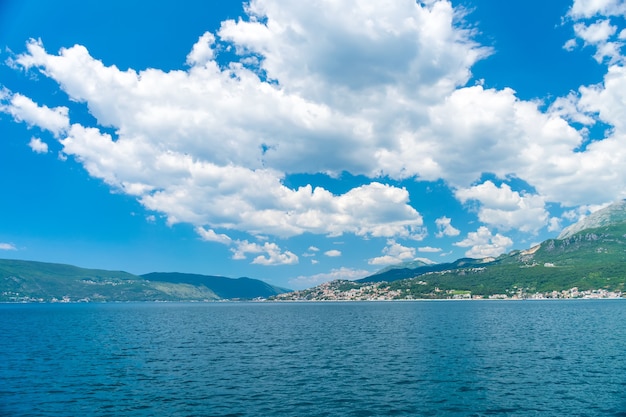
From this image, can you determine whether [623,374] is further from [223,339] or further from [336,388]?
[223,339]

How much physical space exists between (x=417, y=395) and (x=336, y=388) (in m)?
10.2

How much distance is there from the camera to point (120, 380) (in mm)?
56000

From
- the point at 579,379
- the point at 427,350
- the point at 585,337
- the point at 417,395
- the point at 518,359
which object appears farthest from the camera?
the point at 585,337

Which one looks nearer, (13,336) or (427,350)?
(427,350)

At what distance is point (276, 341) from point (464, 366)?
164 ft

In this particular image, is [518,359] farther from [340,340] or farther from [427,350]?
[340,340]

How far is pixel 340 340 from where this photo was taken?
3898 inches

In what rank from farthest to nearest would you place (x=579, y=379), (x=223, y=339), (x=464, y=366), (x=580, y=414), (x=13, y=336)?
(x=13, y=336)
(x=223, y=339)
(x=464, y=366)
(x=579, y=379)
(x=580, y=414)

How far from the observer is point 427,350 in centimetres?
7969

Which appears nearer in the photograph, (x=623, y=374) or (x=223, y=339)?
(x=623, y=374)

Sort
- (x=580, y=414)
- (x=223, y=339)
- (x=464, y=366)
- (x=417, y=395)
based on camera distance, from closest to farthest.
Result: 1. (x=580, y=414)
2. (x=417, y=395)
3. (x=464, y=366)
4. (x=223, y=339)

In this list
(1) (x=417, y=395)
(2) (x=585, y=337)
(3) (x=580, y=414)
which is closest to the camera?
(3) (x=580, y=414)

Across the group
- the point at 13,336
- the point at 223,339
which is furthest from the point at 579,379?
the point at 13,336

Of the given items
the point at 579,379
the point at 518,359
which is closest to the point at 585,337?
the point at 518,359
